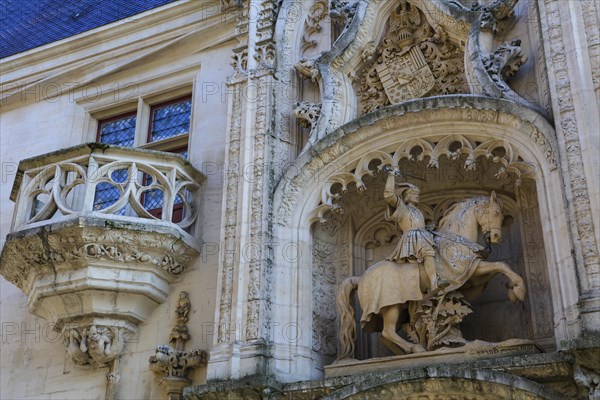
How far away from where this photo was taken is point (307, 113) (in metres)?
8.18

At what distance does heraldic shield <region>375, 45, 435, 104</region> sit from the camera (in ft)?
26.2

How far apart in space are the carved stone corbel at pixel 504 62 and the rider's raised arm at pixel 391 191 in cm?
117

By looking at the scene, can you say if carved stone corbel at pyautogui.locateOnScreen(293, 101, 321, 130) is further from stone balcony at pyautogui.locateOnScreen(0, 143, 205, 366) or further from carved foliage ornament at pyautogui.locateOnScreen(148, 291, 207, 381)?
carved foliage ornament at pyautogui.locateOnScreen(148, 291, 207, 381)

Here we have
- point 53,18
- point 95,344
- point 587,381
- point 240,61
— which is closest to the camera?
point 587,381

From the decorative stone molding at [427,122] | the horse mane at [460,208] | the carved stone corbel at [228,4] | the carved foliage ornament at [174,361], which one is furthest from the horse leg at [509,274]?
the carved stone corbel at [228,4]

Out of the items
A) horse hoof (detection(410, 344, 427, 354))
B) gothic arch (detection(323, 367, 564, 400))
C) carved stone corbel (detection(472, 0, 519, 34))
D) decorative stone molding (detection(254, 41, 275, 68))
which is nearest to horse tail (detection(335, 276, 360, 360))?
horse hoof (detection(410, 344, 427, 354))

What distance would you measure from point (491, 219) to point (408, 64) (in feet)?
5.94

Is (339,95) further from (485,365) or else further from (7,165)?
(7,165)

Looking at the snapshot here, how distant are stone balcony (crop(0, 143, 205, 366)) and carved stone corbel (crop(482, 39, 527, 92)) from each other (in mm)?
2946

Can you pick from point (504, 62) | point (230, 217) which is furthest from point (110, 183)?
point (504, 62)

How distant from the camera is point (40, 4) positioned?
12383 mm

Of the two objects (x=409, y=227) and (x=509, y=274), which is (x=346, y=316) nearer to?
(x=409, y=227)

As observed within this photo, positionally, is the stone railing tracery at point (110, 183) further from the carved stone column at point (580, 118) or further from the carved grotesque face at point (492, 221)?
the carved stone column at point (580, 118)

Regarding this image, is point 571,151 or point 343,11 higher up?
point 343,11
